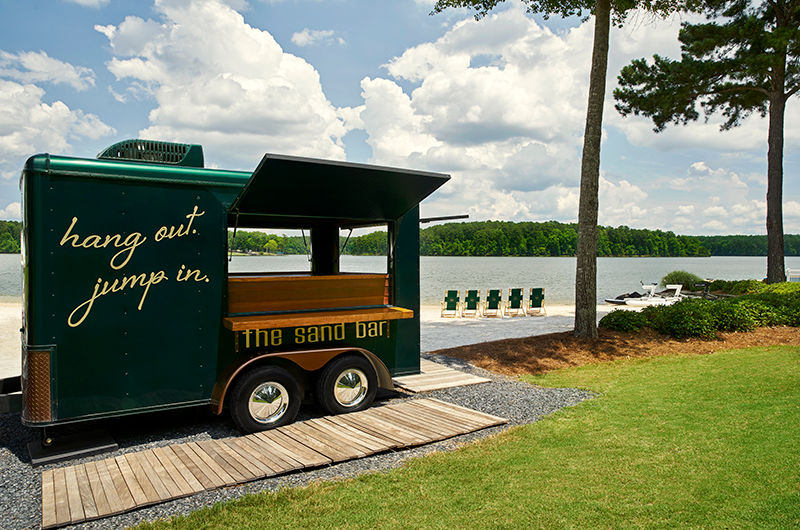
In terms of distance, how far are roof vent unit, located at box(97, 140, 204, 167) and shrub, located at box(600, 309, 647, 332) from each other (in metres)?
9.15

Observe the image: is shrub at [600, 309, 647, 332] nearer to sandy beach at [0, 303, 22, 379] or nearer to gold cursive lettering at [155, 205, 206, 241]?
Result: gold cursive lettering at [155, 205, 206, 241]

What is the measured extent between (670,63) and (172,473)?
69.0ft

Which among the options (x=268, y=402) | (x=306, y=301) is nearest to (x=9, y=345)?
(x=306, y=301)

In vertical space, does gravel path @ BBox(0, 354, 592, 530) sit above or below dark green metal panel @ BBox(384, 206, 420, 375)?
below

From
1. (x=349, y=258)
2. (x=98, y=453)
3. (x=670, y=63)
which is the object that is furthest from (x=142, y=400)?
(x=670, y=63)

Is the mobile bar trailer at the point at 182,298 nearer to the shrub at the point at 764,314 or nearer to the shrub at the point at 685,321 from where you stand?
the shrub at the point at 685,321

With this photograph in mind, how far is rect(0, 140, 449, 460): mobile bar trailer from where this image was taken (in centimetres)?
463

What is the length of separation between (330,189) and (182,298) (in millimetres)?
1819

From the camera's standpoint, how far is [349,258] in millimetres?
7777

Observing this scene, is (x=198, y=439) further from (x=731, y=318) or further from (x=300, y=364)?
(x=731, y=318)

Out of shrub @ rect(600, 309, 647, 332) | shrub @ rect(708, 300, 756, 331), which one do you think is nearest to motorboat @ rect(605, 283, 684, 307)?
shrub @ rect(708, 300, 756, 331)

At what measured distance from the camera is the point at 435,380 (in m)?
7.70

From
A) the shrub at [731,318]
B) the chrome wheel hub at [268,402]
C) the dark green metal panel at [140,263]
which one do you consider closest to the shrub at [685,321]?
the shrub at [731,318]

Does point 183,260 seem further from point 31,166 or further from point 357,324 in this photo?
point 357,324
